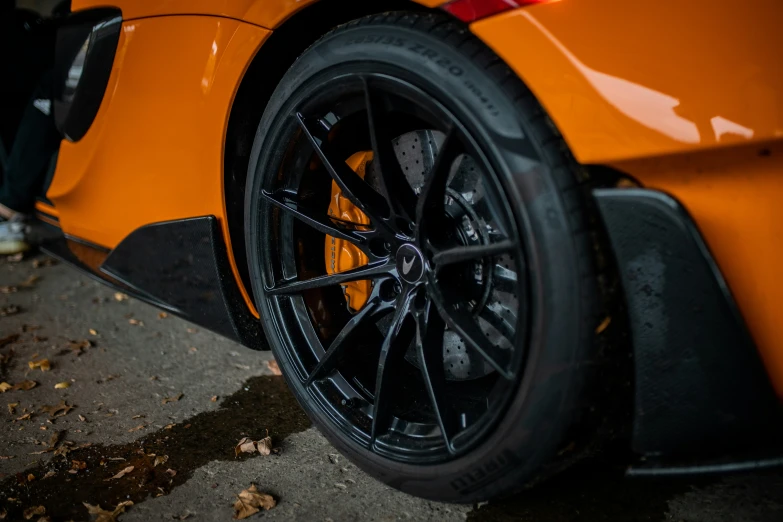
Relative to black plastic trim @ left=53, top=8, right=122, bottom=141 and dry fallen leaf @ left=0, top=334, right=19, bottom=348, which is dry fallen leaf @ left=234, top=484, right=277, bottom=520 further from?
dry fallen leaf @ left=0, top=334, right=19, bottom=348

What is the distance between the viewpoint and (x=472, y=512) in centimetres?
137

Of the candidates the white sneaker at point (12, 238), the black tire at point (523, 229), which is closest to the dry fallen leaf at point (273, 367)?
the black tire at point (523, 229)

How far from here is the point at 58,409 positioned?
190 centimetres

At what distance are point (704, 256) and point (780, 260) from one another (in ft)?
0.34

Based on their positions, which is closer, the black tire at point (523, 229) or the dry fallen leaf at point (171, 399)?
the black tire at point (523, 229)

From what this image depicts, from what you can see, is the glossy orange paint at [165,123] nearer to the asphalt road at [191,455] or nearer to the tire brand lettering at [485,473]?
the asphalt road at [191,455]

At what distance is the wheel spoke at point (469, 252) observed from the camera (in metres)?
1.12

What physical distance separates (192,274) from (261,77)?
1.97 feet

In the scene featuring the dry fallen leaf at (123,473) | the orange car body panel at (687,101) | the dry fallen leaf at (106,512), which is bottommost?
the dry fallen leaf at (106,512)

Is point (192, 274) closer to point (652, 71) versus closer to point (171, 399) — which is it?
point (171, 399)

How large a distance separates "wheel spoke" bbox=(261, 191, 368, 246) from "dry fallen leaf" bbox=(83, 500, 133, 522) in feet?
2.52

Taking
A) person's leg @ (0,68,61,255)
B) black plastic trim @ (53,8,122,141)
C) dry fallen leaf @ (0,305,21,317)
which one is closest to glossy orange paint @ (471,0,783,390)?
black plastic trim @ (53,8,122,141)

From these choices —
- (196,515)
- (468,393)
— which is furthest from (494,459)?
(196,515)

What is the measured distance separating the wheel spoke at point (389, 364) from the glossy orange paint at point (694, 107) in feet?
1.74
